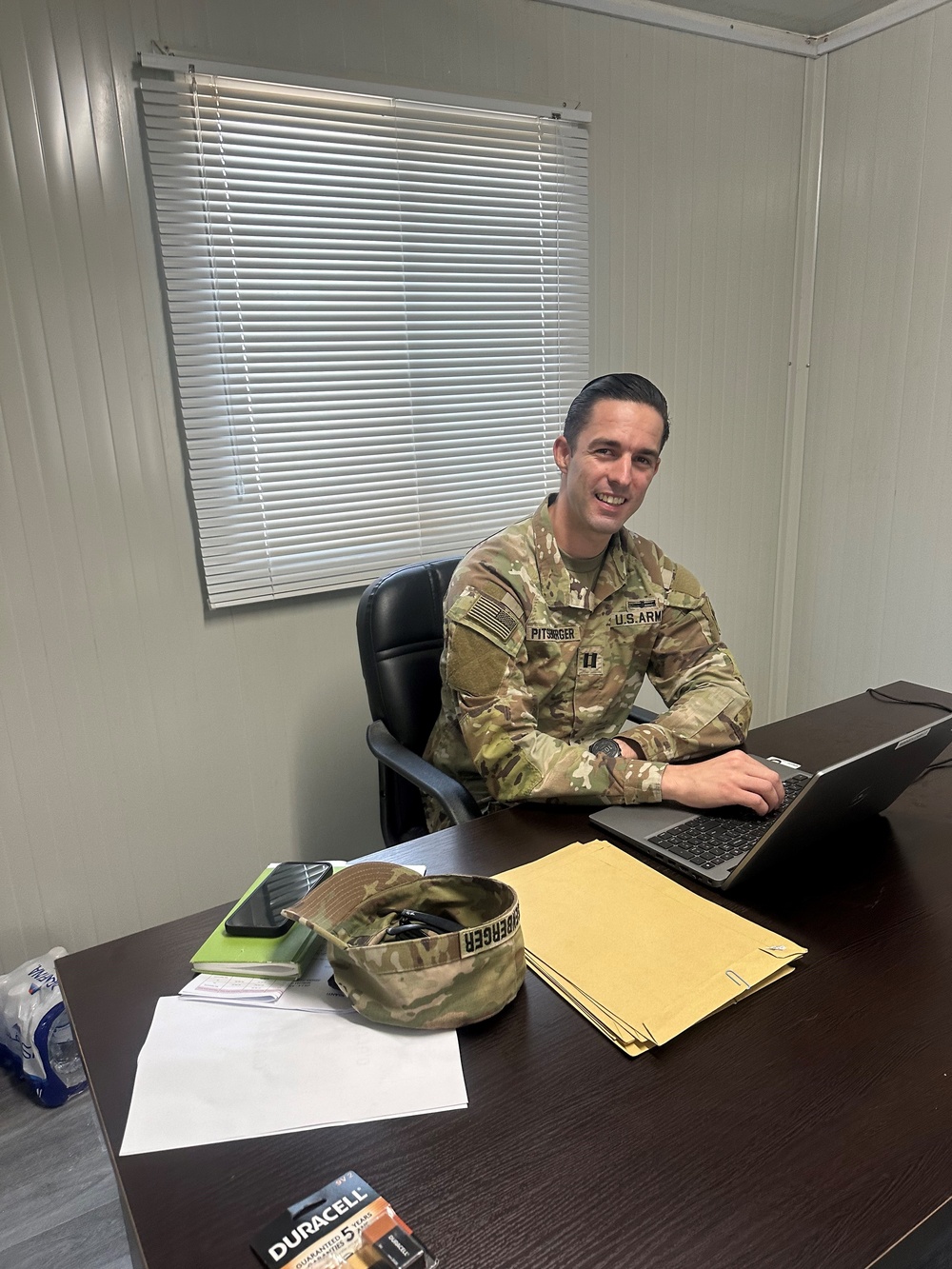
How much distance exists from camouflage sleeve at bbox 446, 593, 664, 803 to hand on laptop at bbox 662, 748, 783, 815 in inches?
1.1

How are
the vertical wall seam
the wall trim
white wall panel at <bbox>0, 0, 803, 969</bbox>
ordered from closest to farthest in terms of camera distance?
1. white wall panel at <bbox>0, 0, 803, 969</bbox>
2. the wall trim
3. the vertical wall seam

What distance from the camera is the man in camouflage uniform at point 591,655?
1226 millimetres

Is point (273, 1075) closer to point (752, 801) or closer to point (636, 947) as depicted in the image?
point (636, 947)

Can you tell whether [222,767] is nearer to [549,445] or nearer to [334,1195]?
[549,445]

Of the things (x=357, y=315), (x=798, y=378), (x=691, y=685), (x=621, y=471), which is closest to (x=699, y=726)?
(x=691, y=685)

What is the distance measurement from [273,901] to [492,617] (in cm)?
62

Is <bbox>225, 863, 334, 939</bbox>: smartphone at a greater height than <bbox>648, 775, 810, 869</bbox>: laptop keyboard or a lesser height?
greater

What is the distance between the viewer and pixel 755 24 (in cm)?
248

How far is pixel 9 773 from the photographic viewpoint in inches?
72.5

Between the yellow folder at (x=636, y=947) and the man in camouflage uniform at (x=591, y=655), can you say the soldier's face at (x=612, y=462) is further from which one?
the yellow folder at (x=636, y=947)

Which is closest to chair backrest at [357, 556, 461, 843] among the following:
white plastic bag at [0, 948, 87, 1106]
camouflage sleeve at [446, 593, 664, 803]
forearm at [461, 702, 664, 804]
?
camouflage sleeve at [446, 593, 664, 803]

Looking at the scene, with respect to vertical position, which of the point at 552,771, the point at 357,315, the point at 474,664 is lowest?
the point at 552,771

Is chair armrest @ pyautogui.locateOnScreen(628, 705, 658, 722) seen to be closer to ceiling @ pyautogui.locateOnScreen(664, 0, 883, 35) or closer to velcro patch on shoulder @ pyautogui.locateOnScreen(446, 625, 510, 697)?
velcro patch on shoulder @ pyautogui.locateOnScreen(446, 625, 510, 697)

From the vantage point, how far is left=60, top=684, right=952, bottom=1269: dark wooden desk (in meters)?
0.59
